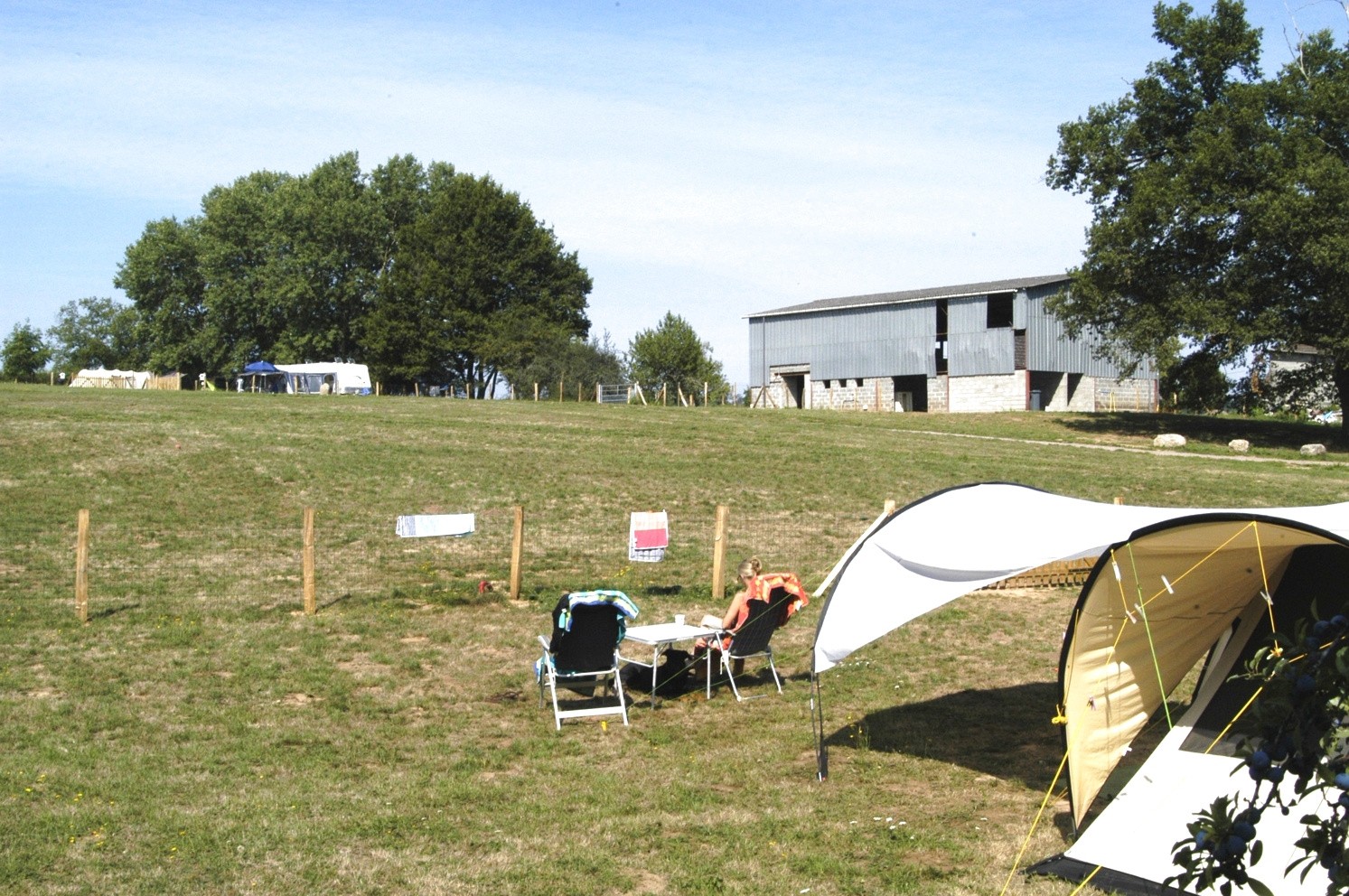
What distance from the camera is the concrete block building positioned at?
53531mm

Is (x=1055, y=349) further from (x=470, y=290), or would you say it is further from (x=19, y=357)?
(x=19, y=357)

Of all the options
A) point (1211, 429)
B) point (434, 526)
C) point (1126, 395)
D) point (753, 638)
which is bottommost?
point (753, 638)

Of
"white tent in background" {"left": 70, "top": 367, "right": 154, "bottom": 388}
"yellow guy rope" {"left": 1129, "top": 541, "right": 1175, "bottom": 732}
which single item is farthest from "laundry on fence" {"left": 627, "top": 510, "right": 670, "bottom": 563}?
"white tent in background" {"left": 70, "top": 367, "right": 154, "bottom": 388}

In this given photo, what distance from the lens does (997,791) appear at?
8492mm

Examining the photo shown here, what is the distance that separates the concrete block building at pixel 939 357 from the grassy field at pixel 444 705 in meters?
28.2

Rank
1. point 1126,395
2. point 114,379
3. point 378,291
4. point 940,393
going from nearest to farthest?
point 940,393 → point 1126,395 → point 114,379 → point 378,291

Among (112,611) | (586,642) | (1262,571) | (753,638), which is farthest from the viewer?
(112,611)

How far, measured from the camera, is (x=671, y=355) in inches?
2879

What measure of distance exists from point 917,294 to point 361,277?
3678 centimetres

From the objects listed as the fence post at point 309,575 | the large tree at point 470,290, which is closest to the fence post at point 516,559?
the fence post at point 309,575

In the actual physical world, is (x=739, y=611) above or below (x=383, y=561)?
above

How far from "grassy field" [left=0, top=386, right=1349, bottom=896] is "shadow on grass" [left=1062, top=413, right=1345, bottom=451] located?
14.2 meters

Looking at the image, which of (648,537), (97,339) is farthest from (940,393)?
(97,339)

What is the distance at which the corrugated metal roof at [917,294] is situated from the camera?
176 ft
